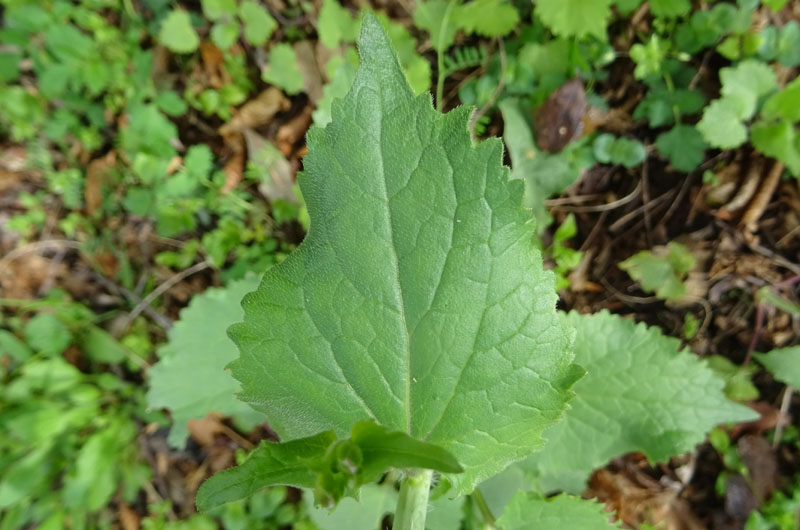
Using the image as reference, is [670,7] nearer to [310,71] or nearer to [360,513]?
[310,71]

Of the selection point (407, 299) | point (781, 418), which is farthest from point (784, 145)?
point (407, 299)

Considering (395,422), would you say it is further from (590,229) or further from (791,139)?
(791,139)

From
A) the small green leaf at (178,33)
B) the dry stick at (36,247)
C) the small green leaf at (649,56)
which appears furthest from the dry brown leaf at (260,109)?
the small green leaf at (649,56)

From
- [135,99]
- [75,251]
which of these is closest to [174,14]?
[135,99]

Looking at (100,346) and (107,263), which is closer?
(100,346)

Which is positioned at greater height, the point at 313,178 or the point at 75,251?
the point at 75,251

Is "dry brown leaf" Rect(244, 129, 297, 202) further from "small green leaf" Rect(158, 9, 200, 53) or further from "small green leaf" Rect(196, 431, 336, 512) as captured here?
"small green leaf" Rect(196, 431, 336, 512)
